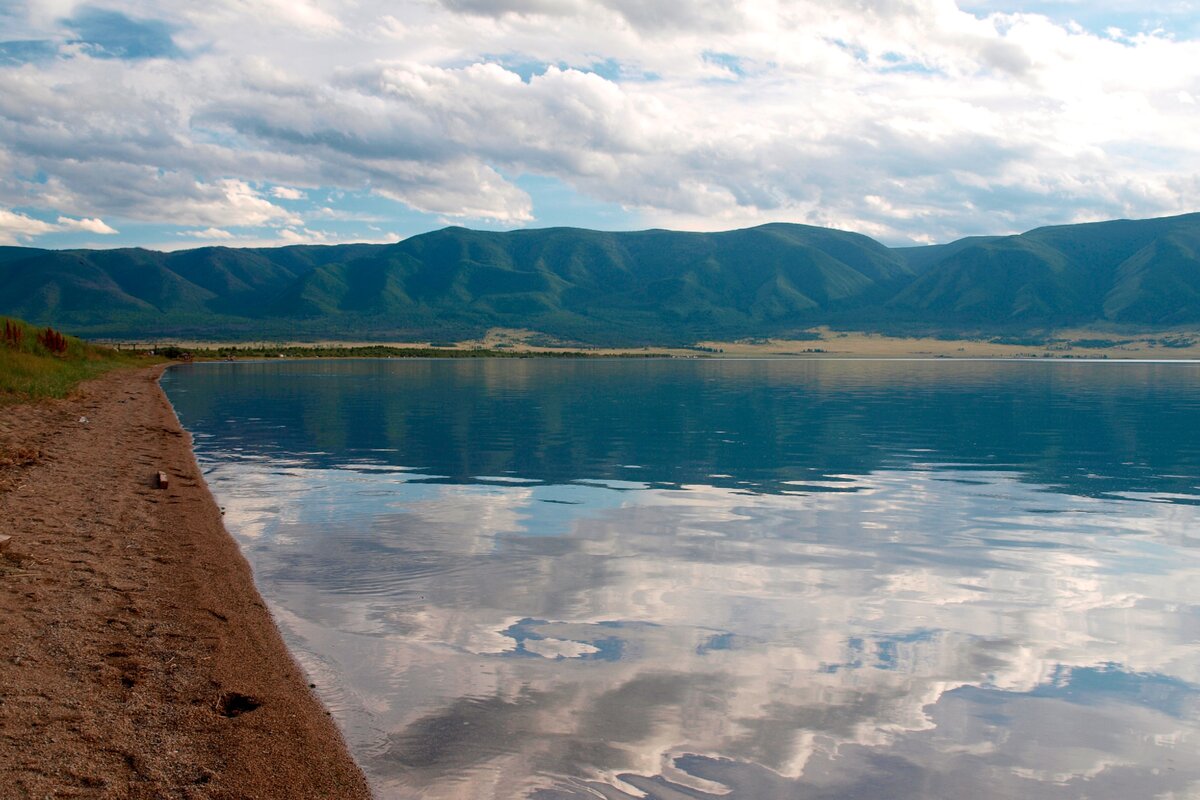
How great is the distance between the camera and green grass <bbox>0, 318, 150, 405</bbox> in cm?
4153

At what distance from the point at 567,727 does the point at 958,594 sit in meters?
8.02

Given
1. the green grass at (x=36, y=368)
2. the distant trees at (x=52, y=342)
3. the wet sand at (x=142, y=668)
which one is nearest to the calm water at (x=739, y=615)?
the wet sand at (x=142, y=668)

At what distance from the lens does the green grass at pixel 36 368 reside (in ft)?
136

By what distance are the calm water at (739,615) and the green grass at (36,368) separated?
47.7 feet

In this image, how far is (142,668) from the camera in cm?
1072

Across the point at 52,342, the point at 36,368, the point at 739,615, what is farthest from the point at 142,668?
the point at 52,342

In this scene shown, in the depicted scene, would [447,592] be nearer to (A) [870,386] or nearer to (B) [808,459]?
(B) [808,459]

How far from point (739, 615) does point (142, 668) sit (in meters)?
7.88

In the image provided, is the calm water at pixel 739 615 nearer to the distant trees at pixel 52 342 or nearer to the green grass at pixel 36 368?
the green grass at pixel 36 368

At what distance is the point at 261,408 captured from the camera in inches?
2085

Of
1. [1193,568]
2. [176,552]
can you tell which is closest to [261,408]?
[176,552]

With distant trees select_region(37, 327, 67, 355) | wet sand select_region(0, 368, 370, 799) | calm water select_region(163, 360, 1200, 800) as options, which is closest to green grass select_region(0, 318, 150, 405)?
distant trees select_region(37, 327, 67, 355)

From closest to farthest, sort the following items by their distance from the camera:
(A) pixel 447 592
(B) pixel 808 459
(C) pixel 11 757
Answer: (C) pixel 11 757, (A) pixel 447 592, (B) pixel 808 459

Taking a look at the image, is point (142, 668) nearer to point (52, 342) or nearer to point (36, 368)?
point (36, 368)
